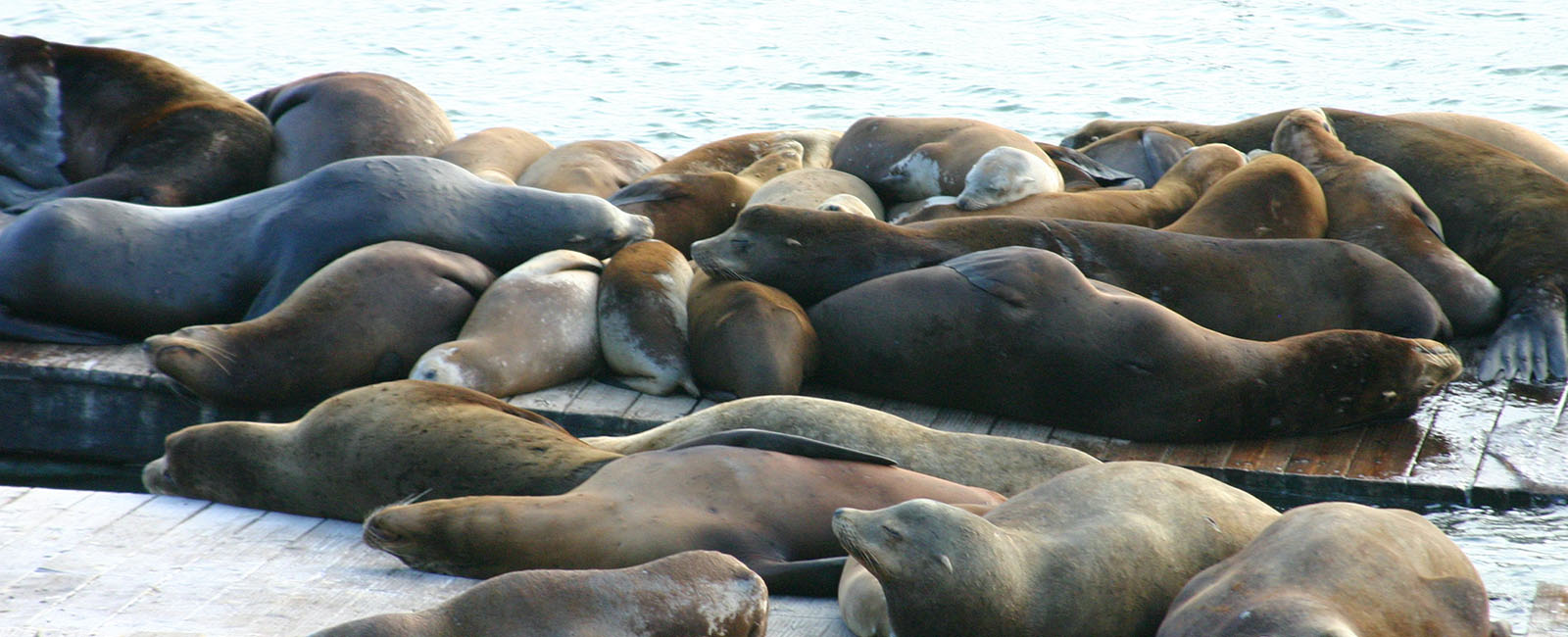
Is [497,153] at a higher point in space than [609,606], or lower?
lower

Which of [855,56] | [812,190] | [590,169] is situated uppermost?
[812,190]

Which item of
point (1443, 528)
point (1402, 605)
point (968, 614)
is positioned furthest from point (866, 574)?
point (1443, 528)

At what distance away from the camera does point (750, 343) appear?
5.02 metres

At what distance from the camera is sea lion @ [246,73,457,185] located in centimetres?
735

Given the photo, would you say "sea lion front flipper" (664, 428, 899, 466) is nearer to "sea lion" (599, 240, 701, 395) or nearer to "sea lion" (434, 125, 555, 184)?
"sea lion" (599, 240, 701, 395)

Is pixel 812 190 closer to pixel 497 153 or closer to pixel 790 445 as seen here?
pixel 497 153

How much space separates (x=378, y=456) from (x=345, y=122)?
3807 millimetres

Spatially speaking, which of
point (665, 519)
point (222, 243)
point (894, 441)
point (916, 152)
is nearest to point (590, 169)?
point (916, 152)

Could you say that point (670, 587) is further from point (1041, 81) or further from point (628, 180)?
point (1041, 81)

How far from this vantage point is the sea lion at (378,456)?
12.8 ft

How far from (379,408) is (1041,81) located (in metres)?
16.1

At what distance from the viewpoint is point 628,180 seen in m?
7.61

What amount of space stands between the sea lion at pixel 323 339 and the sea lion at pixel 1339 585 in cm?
316

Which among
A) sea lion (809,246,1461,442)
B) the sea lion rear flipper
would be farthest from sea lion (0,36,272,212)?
the sea lion rear flipper
